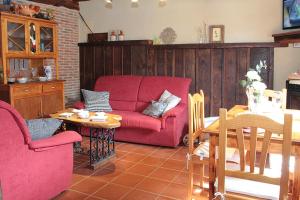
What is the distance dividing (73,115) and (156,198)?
1720 mm

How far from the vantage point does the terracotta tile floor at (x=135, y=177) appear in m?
2.92

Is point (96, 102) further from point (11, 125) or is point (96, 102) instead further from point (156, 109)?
point (11, 125)

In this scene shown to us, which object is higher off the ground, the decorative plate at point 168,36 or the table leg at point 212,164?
the decorative plate at point 168,36

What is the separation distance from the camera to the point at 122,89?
17.5 ft

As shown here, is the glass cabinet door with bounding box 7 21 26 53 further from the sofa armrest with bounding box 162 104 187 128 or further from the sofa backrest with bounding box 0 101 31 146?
the sofa backrest with bounding box 0 101 31 146

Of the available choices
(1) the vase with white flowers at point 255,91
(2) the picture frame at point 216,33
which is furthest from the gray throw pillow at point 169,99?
(1) the vase with white flowers at point 255,91

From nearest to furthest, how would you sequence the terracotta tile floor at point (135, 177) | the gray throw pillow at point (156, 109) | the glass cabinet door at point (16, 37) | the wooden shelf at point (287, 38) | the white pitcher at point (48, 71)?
the terracotta tile floor at point (135, 177) < the wooden shelf at point (287, 38) < the gray throw pillow at point (156, 109) < the glass cabinet door at point (16, 37) < the white pitcher at point (48, 71)

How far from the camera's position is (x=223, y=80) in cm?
503

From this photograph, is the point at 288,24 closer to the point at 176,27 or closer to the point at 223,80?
the point at 223,80

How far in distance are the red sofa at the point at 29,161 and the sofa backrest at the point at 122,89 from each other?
2395 mm

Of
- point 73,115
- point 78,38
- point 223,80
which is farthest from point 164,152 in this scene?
point 78,38

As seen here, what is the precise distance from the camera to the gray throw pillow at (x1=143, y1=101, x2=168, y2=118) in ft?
14.7

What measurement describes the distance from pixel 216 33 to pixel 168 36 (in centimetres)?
90

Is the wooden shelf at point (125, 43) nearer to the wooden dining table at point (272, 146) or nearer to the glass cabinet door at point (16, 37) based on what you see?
the glass cabinet door at point (16, 37)
